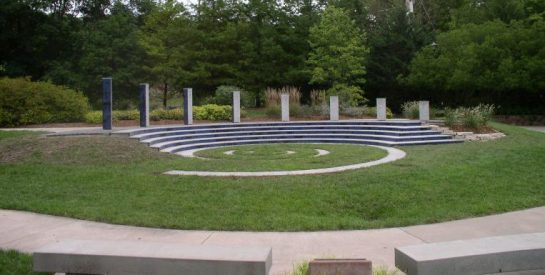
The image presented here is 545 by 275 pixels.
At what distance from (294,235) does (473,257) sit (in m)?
2.55

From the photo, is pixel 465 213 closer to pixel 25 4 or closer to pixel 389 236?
pixel 389 236

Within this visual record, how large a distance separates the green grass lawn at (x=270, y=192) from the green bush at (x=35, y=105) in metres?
9.13

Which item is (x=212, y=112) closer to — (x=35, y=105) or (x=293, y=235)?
(x=35, y=105)

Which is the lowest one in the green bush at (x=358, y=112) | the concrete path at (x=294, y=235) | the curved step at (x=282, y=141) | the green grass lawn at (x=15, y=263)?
the concrete path at (x=294, y=235)

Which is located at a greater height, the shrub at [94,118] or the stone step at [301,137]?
the shrub at [94,118]

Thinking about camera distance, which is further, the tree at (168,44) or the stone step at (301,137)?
the tree at (168,44)

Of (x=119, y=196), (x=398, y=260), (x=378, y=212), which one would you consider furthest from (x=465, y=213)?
(x=119, y=196)

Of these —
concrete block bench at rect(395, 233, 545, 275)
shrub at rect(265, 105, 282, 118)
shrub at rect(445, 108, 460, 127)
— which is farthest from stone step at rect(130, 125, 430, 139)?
concrete block bench at rect(395, 233, 545, 275)

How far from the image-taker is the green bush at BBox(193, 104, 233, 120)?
70.4 ft

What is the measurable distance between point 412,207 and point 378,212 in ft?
1.80

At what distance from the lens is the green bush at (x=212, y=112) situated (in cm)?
2145

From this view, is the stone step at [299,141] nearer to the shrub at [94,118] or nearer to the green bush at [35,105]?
the shrub at [94,118]

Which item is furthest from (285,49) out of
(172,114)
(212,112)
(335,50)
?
(172,114)

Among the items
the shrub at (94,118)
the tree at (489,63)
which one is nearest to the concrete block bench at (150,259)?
the shrub at (94,118)
